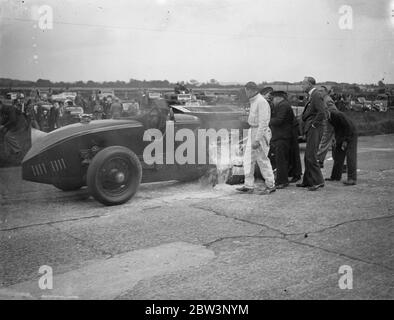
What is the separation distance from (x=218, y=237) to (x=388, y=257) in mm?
1710

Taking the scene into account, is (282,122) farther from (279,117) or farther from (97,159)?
(97,159)

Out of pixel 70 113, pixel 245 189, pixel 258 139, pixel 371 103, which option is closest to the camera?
pixel 258 139

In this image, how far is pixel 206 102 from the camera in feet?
31.9

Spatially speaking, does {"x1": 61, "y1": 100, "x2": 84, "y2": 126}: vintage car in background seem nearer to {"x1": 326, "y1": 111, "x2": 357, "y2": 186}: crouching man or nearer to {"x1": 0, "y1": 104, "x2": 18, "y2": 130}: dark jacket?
{"x1": 0, "y1": 104, "x2": 18, "y2": 130}: dark jacket

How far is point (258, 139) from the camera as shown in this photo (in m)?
7.17

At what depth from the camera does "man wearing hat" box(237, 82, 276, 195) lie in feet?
23.6

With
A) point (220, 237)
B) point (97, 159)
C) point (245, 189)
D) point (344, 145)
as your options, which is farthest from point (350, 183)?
point (97, 159)

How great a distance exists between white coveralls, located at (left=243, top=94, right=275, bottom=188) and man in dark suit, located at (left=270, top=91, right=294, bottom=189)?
21.2 inches

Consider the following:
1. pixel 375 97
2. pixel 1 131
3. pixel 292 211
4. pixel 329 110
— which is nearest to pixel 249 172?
pixel 292 211

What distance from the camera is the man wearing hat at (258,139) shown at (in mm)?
7188

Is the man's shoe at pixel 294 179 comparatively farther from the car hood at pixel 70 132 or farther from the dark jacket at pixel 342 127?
the car hood at pixel 70 132

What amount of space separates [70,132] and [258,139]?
283 cm

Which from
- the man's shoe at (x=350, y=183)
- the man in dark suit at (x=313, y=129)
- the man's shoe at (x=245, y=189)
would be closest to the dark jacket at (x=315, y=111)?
the man in dark suit at (x=313, y=129)

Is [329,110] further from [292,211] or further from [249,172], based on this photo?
[292,211]
